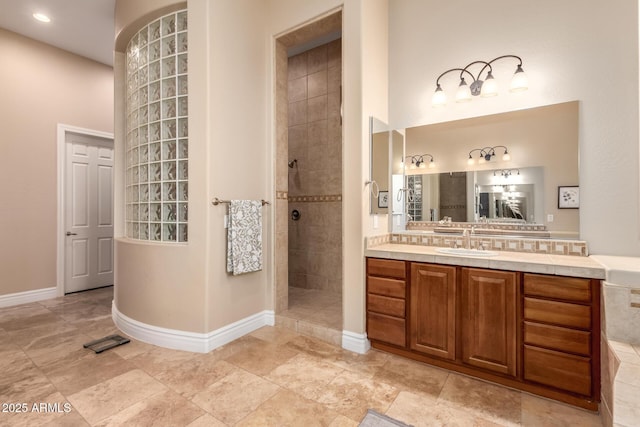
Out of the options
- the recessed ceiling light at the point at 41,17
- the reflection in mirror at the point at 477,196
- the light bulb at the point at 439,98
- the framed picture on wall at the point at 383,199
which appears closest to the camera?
the reflection in mirror at the point at 477,196

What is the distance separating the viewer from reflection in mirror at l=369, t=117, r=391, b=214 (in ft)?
8.43

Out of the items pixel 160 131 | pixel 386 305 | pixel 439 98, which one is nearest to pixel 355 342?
pixel 386 305

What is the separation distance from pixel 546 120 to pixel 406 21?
4.95ft

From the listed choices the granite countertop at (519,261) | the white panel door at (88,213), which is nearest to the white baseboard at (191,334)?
the granite countertop at (519,261)

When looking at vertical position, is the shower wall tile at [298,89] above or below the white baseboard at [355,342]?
above

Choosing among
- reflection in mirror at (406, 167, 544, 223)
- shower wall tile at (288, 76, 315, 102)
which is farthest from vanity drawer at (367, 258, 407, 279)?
shower wall tile at (288, 76, 315, 102)

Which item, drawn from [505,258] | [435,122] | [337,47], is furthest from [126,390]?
[337,47]

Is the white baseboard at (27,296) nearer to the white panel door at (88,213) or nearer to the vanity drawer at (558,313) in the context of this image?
the white panel door at (88,213)

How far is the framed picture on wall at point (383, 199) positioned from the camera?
106 inches

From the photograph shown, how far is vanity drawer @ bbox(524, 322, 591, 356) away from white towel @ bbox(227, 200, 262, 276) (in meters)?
2.13

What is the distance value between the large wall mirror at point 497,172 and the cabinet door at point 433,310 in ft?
2.21

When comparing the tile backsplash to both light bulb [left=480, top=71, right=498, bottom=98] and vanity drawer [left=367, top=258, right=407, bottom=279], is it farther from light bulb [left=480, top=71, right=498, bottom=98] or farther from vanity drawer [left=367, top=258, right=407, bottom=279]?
light bulb [left=480, top=71, right=498, bottom=98]

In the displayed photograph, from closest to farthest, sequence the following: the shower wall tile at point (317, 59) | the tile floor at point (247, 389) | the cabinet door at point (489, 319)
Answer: the tile floor at point (247, 389) → the cabinet door at point (489, 319) → the shower wall tile at point (317, 59)

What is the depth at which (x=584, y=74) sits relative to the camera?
81.5 inches
